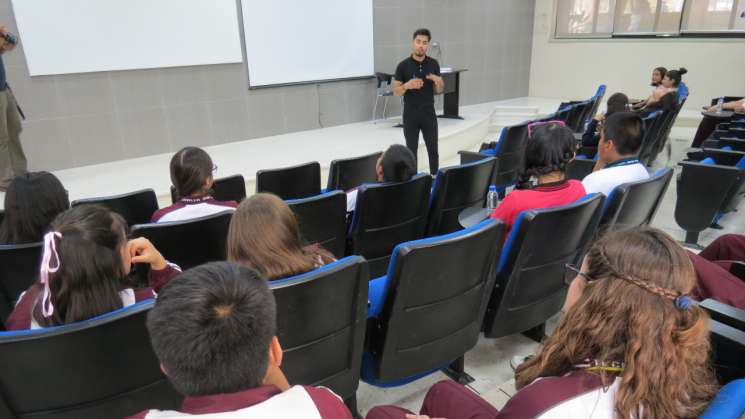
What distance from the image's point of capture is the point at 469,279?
1615mm

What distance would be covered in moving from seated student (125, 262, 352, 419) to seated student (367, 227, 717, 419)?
433 mm

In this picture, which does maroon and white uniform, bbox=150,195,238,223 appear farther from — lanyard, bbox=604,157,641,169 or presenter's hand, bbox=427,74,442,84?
presenter's hand, bbox=427,74,442,84

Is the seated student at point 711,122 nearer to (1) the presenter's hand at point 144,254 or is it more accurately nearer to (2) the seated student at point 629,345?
(2) the seated student at point 629,345

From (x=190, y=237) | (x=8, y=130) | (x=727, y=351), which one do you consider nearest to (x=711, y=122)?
(x=727, y=351)

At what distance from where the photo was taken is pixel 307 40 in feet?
21.3

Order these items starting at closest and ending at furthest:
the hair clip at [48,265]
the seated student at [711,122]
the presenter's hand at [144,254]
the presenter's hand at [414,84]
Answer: the hair clip at [48,265] < the presenter's hand at [144,254] < the presenter's hand at [414,84] < the seated student at [711,122]

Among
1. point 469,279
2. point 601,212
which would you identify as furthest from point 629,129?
point 469,279

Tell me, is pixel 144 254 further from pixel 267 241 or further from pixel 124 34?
pixel 124 34

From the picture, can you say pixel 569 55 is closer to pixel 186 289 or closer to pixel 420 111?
pixel 420 111

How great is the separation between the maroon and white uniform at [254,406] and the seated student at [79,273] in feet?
1.81

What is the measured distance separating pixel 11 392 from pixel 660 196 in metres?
2.64

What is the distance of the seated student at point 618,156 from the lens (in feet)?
7.80

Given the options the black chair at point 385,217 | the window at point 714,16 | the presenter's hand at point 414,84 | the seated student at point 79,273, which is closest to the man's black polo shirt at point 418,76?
the presenter's hand at point 414,84

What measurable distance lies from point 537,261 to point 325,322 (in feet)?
3.01
